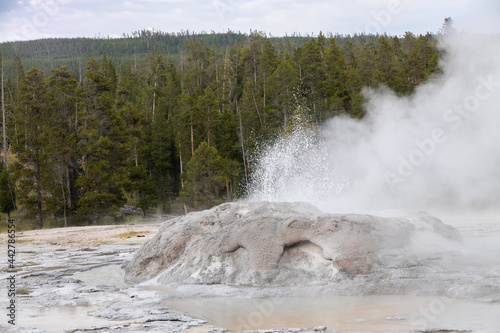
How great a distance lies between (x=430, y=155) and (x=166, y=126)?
26286 mm

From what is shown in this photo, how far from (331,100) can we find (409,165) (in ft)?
60.0

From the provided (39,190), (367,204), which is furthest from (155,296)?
(39,190)

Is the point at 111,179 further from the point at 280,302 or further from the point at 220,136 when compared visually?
the point at 280,302

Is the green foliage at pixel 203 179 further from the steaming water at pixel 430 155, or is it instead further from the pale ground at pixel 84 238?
the pale ground at pixel 84 238

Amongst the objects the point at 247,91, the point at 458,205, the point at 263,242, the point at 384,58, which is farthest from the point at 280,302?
the point at 384,58

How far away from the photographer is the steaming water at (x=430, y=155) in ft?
68.7

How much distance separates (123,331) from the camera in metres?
7.05

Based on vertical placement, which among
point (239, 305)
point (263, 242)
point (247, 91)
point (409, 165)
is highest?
point (247, 91)

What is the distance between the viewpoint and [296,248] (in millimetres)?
10180

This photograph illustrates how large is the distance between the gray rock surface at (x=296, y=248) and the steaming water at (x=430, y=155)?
7.99 metres

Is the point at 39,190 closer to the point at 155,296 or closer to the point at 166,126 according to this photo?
the point at 166,126

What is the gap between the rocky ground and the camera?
7035mm

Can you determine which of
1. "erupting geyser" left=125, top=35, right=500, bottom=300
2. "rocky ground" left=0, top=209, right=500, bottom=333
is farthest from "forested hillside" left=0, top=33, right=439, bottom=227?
"rocky ground" left=0, top=209, right=500, bottom=333

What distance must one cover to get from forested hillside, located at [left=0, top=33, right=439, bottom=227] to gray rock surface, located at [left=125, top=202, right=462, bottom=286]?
75.1 feet
